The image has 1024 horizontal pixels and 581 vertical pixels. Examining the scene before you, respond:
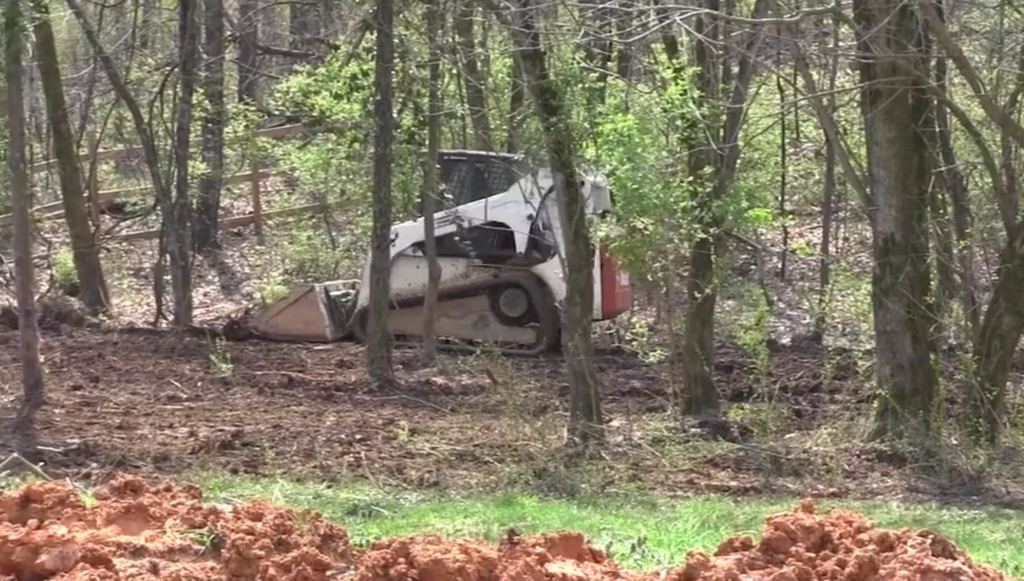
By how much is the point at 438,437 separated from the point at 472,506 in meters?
3.18

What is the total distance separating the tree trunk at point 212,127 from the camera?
2003cm

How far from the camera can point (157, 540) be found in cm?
629

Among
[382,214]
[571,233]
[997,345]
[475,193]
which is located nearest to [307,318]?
[475,193]

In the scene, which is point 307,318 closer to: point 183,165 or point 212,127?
point 183,165

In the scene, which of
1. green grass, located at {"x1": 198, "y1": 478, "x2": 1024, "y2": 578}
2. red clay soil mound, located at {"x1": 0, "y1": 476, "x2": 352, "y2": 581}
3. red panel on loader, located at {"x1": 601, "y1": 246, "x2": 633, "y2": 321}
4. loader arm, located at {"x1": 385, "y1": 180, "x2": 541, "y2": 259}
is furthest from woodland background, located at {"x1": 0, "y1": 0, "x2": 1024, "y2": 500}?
red clay soil mound, located at {"x1": 0, "y1": 476, "x2": 352, "y2": 581}

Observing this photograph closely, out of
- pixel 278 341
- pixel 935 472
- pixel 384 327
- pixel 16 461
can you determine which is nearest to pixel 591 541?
pixel 16 461

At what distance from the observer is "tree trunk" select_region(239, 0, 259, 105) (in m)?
20.5

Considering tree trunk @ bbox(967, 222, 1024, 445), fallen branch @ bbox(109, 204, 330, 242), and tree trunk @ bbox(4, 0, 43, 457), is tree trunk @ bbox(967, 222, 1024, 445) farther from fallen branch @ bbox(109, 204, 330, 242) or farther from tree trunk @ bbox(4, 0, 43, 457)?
fallen branch @ bbox(109, 204, 330, 242)

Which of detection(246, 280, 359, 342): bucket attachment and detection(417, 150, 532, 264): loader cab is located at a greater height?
detection(417, 150, 532, 264): loader cab

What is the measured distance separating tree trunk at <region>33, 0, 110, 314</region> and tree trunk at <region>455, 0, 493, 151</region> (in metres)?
5.35

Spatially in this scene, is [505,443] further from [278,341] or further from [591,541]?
[278,341]

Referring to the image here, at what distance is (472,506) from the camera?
364 inches

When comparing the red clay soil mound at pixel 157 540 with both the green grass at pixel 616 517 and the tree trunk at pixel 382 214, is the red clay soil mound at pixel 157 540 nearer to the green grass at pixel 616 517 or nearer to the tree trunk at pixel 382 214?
the green grass at pixel 616 517

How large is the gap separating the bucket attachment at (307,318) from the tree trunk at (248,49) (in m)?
3.38
